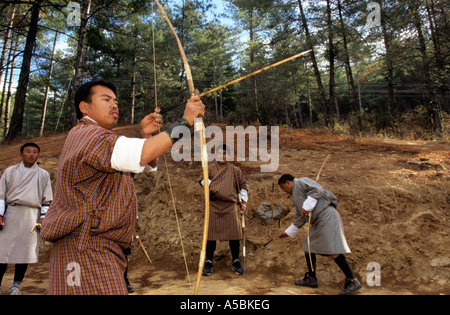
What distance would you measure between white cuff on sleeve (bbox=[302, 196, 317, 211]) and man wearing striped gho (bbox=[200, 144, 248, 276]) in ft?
4.03

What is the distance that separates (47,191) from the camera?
13.4 feet

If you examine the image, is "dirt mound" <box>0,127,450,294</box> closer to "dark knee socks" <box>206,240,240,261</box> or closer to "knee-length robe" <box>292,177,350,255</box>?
"dark knee socks" <box>206,240,240,261</box>

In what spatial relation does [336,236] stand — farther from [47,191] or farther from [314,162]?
[47,191]

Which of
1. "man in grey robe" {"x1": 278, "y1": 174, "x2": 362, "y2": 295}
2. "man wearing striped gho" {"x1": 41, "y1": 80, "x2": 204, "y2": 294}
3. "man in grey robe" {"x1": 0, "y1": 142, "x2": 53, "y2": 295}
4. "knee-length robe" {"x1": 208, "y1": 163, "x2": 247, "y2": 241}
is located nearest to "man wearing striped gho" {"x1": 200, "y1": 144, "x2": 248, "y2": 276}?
"knee-length robe" {"x1": 208, "y1": 163, "x2": 247, "y2": 241}

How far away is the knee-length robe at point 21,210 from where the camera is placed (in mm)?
3766

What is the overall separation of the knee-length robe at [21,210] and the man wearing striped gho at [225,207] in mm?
2319

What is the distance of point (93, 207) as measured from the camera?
145cm

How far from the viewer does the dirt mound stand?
14.0 feet

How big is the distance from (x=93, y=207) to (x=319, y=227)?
3178mm

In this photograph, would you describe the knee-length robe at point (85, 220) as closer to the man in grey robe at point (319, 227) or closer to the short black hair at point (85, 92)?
the short black hair at point (85, 92)

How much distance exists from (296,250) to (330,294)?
3.71 ft

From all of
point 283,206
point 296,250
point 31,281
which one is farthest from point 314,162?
point 31,281

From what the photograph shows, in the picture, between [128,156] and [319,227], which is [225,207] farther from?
[128,156]

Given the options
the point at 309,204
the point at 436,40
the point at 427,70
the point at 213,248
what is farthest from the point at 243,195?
the point at 436,40
